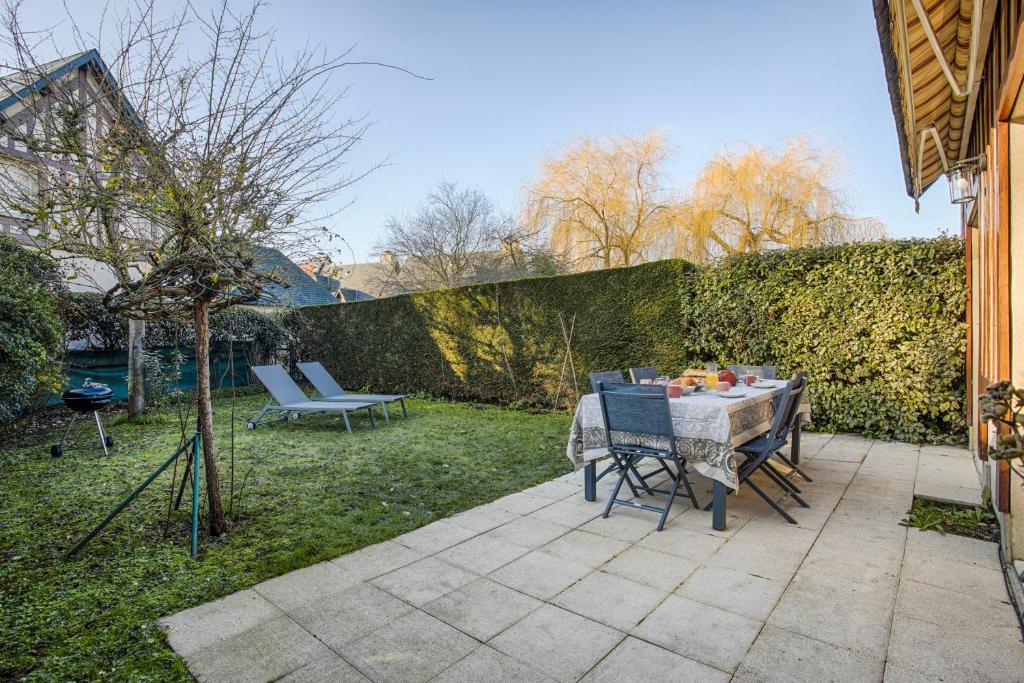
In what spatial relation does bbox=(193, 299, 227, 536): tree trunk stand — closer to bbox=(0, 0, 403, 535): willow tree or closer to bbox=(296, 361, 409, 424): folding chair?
bbox=(0, 0, 403, 535): willow tree

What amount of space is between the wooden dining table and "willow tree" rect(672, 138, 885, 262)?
872 centimetres

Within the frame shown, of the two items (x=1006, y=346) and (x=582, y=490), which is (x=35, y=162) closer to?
(x=582, y=490)

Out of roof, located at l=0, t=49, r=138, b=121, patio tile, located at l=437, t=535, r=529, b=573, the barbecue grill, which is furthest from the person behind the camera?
the barbecue grill

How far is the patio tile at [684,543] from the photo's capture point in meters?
2.96

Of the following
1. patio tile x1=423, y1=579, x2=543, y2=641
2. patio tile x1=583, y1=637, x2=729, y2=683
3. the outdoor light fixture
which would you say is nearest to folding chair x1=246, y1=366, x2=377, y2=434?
patio tile x1=423, y1=579, x2=543, y2=641

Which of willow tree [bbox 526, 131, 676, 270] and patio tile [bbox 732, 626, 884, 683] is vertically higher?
A: willow tree [bbox 526, 131, 676, 270]

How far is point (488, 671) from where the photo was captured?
1925 mm

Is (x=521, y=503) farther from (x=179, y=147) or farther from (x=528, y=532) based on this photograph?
(x=179, y=147)

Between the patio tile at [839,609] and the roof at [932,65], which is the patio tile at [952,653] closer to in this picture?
the patio tile at [839,609]

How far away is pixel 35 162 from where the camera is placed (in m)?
3.13

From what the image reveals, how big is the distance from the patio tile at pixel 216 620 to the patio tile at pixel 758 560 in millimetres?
2259

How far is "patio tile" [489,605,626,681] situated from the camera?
76.7 inches

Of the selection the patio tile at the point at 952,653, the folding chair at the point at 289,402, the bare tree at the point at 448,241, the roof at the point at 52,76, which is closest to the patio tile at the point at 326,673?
the patio tile at the point at 952,653

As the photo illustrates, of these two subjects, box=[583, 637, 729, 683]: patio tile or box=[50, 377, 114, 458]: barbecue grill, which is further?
box=[50, 377, 114, 458]: barbecue grill
